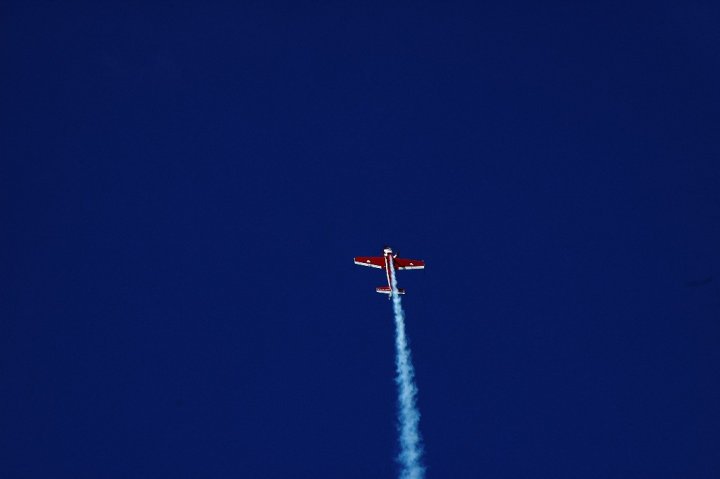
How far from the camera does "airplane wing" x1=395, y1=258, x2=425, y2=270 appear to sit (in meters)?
115

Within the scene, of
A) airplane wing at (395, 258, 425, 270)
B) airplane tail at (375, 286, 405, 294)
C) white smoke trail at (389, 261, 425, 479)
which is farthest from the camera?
airplane wing at (395, 258, 425, 270)

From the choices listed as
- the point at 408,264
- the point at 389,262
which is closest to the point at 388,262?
the point at 389,262

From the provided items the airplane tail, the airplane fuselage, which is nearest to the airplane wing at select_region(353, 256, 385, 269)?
the airplane fuselage

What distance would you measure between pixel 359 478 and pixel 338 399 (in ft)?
30.8

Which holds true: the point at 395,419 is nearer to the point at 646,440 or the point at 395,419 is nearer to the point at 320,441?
the point at 320,441

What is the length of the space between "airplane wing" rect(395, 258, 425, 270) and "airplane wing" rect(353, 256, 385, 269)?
177 centimetres

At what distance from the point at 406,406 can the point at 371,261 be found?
1771 cm

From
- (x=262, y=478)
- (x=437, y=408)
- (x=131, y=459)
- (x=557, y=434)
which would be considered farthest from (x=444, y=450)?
(x=131, y=459)

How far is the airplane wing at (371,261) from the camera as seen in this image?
116 metres

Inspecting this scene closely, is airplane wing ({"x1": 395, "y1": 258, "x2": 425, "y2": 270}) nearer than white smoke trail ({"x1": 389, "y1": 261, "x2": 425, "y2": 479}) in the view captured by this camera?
No

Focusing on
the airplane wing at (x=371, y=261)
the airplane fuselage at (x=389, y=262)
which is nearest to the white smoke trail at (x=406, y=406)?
the airplane fuselage at (x=389, y=262)

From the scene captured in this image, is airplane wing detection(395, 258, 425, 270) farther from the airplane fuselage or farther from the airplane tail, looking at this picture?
the airplane tail

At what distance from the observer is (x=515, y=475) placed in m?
107

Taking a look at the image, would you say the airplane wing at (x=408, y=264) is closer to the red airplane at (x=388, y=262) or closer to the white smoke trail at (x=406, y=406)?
the red airplane at (x=388, y=262)
